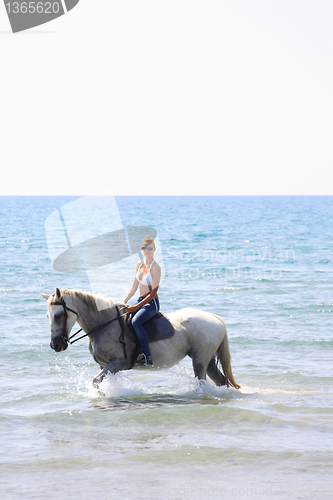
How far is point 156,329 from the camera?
342 inches

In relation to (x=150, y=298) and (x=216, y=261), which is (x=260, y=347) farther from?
(x=216, y=261)

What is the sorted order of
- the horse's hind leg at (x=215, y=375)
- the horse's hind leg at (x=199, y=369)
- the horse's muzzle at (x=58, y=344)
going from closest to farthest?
1. the horse's muzzle at (x=58, y=344)
2. the horse's hind leg at (x=199, y=369)
3. the horse's hind leg at (x=215, y=375)

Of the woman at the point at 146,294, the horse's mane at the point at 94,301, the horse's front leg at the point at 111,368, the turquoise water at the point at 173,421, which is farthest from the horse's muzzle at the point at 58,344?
Result: the woman at the point at 146,294

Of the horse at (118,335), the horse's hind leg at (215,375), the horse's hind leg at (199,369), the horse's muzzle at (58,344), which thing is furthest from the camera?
the horse's hind leg at (215,375)

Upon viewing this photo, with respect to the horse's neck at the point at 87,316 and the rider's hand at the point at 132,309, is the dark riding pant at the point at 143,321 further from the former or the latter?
the horse's neck at the point at 87,316

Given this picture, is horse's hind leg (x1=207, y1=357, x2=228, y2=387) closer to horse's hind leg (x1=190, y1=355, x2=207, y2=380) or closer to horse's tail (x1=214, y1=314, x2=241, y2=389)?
horse's tail (x1=214, y1=314, x2=241, y2=389)

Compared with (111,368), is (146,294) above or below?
above

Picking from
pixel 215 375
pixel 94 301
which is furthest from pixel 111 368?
pixel 215 375

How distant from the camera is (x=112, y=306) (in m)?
8.77

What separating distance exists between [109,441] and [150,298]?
2.26 meters

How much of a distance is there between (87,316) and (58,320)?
51 centimetres

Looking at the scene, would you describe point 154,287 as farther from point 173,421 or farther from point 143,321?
point 173,421

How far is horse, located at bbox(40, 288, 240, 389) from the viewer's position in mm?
8250

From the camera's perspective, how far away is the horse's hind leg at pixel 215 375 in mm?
9312
